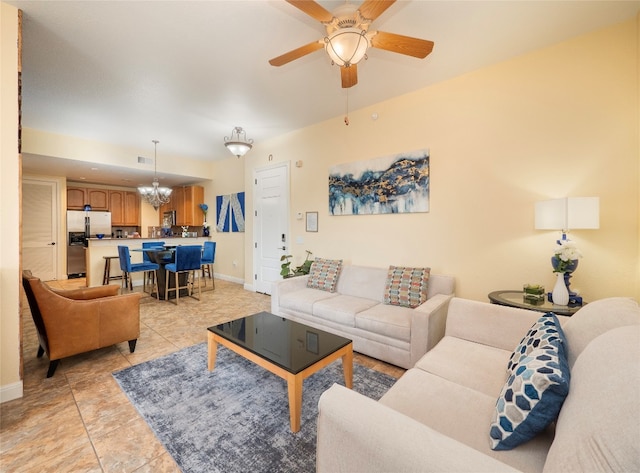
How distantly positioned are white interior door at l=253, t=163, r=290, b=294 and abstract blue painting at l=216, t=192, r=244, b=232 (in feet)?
2.75

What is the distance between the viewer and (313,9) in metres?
1.61

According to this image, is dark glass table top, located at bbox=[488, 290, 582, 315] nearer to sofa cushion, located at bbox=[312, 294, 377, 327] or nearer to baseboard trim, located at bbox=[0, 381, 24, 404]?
sofa cushion, located at bbox=[312, 294, 377, 327]

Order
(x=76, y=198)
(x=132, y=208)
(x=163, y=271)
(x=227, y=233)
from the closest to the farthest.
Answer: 1. (x=163, y=271)
2. (x=227, y=233)
3. (x=76, y=198)
4. (x=132, y=208)

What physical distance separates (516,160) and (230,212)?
536 cm

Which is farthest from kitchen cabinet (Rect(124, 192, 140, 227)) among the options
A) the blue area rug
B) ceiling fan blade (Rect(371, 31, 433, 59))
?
ceiling fan blade (Rect(371, 31, 433, 59))

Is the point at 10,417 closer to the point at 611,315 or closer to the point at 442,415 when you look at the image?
the point at 442,415

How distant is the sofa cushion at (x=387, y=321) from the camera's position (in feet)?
7.86

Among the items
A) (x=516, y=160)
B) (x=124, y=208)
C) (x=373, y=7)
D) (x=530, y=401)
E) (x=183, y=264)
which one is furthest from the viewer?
(x=124, y=208)

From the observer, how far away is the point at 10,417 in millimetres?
1819

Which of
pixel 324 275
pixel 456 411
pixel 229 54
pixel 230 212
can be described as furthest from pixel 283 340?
pixel 230 212

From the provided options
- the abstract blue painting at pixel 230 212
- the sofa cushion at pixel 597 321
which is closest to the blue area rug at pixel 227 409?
the sofa cushion at pixel 597 321

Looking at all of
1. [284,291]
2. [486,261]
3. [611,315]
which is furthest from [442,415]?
[284,291]

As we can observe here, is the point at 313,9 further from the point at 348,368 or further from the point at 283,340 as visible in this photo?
the point at 348,368

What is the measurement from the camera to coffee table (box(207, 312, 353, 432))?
5.57 feet
